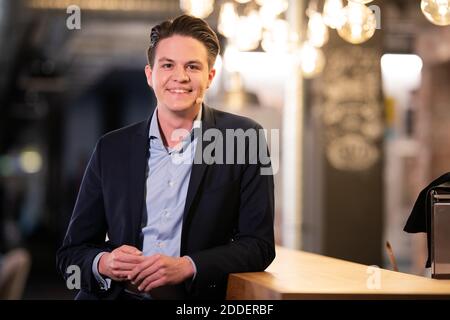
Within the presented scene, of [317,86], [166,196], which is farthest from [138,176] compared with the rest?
[317,86]

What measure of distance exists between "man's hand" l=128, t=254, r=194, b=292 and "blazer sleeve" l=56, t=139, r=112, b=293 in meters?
0.18

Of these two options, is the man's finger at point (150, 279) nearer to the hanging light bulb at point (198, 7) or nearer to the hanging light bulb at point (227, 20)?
the hanging light bulb at point (198, 7)

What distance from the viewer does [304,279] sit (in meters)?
2.16

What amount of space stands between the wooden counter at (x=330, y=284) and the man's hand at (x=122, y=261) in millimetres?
264

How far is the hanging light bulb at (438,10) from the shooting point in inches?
110

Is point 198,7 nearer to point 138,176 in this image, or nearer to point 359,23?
point 359,23

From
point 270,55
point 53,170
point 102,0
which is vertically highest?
point 102,0

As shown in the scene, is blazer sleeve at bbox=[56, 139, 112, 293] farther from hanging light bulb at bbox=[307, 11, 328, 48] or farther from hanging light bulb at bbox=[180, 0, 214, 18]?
hanging light bulb at bbox=[307, 11, 328, 48]

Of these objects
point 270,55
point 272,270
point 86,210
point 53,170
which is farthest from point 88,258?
point 53,170

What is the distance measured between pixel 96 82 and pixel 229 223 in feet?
45.9

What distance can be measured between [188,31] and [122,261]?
0.61 metres

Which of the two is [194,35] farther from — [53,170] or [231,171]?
[53,170]

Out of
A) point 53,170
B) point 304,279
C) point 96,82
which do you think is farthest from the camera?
point 53,170

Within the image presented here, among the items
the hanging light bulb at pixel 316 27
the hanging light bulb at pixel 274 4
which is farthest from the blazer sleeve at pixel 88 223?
the hanging light bulb at pixel 316 27
